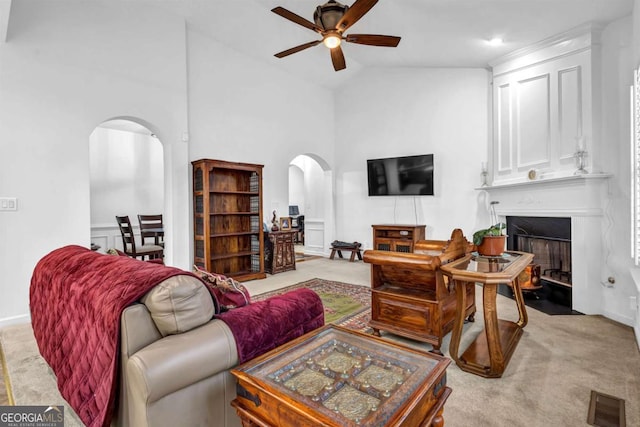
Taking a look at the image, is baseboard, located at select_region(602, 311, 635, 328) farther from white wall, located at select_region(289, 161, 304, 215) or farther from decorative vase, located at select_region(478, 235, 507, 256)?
white wall, located at select_region(289, 161, 304, 215)

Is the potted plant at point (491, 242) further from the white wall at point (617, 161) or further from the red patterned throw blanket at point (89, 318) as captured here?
the red patterned throw blanket at point (89, 318)

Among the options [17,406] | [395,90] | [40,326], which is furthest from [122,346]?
[395,90]

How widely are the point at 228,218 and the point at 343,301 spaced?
7.96ft

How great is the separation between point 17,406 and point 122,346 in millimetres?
1299

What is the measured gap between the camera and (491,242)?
259 cm

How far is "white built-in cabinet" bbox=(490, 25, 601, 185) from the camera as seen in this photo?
136 inches

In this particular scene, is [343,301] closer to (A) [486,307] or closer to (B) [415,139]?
(A) [486,307]

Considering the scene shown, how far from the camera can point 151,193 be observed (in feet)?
22.0

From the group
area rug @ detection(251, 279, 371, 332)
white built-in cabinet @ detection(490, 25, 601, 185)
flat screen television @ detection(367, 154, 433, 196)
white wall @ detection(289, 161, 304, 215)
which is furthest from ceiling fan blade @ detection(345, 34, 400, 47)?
white wall @ detection(289, 161, 304, 215)

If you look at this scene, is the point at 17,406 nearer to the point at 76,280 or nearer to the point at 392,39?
the point at 76,280

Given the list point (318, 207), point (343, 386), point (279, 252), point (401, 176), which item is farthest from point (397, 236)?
point (343, 386)

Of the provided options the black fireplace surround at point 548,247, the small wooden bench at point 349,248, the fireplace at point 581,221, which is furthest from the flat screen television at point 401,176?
the fireplace at point 581,221

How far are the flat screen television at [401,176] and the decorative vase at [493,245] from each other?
3066mm

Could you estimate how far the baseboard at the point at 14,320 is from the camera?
10.3ft
